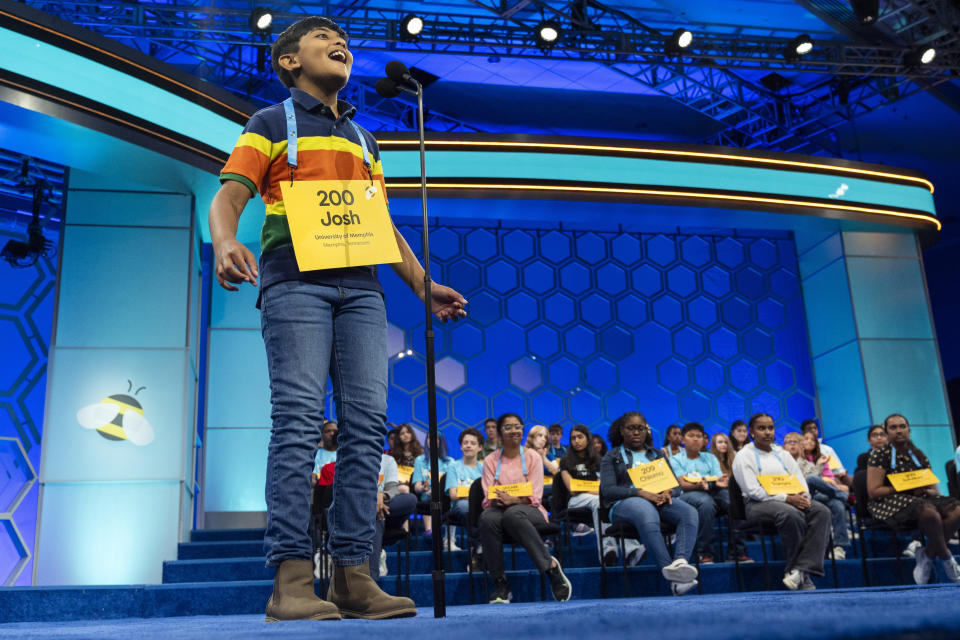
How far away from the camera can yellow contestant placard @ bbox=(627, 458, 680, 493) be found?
15.5ft

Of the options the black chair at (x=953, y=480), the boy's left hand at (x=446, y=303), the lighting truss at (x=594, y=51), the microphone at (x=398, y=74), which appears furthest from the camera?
the lighting truss at (x=594, y=51)

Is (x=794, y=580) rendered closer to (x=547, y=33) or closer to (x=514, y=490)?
(x=514, y=490)

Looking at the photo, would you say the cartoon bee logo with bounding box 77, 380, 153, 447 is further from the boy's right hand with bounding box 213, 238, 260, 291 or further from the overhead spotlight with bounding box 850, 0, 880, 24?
the overhead spotlight with bounding box 850, 0, 880, 24

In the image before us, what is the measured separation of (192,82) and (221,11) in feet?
5.10

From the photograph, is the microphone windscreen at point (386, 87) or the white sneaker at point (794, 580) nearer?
the microphone windscreen at point (386, 87)

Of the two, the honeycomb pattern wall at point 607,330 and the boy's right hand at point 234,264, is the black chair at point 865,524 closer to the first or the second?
the honeycomb pattern wall at point 607,330

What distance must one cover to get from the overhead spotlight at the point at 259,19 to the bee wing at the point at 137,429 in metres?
3.24

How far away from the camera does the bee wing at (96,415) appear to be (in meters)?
5.70

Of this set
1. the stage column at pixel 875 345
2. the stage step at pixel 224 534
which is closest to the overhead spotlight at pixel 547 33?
the stage column at pixel 875 345

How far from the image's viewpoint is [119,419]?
5754mm

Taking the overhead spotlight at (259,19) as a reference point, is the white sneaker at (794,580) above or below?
below

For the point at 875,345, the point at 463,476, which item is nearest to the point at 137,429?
the point at 463,476

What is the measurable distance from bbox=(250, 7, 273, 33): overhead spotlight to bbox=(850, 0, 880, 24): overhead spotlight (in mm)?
4779

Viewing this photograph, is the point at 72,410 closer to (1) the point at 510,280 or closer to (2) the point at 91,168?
A: (2) the point at 91,168
